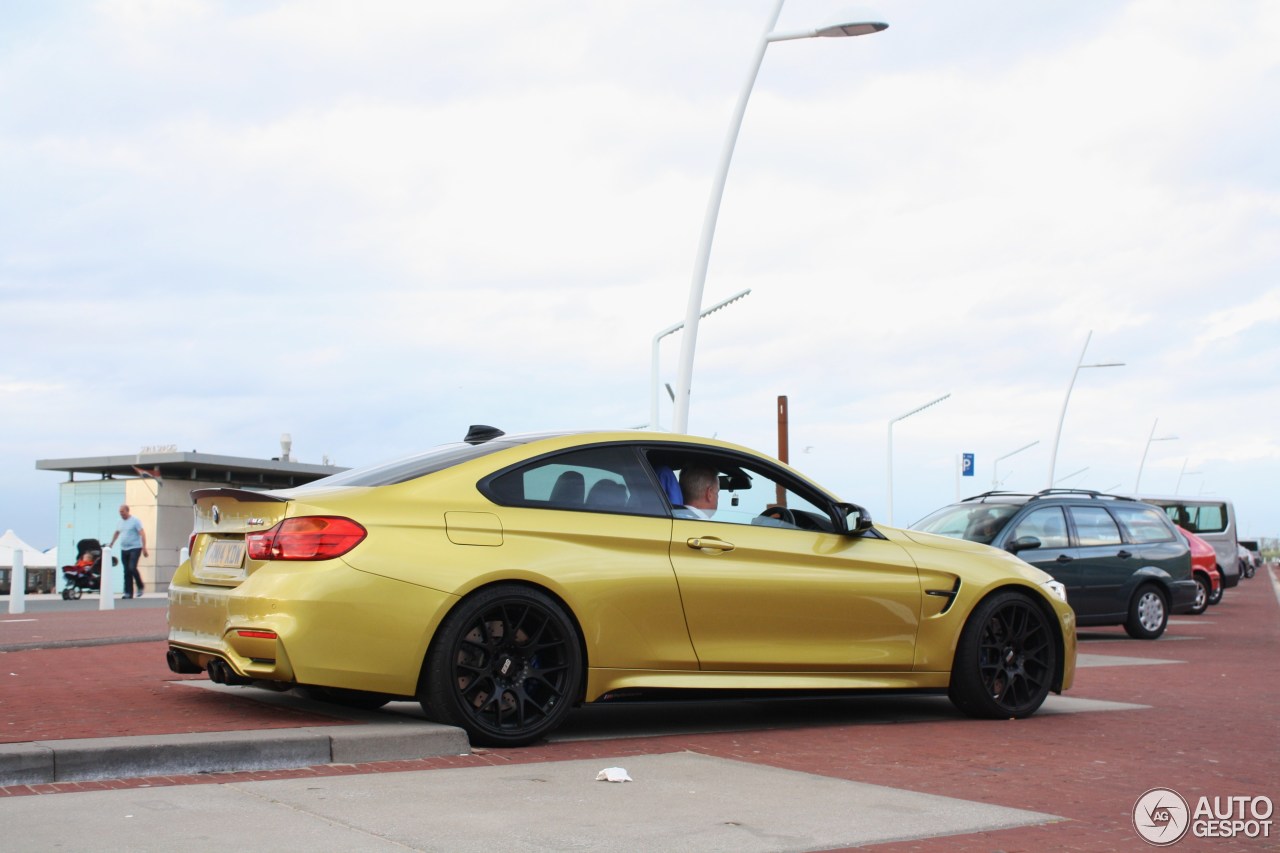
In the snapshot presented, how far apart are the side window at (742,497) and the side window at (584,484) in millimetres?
181

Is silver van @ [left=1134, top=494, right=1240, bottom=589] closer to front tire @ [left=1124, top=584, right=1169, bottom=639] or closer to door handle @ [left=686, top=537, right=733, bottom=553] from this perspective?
front tire @ [left=1124, top=584, right=1169, bottom=639]

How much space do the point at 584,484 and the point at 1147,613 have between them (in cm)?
1180

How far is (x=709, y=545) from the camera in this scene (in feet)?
23.4

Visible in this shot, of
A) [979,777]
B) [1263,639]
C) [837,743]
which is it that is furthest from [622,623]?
[1263,639]

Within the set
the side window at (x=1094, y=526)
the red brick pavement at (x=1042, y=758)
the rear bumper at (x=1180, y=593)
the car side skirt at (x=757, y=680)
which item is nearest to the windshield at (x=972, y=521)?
the side window at (x=1094, y=526)

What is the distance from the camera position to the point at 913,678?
782 centimetres

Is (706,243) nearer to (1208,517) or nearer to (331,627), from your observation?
(331,627)

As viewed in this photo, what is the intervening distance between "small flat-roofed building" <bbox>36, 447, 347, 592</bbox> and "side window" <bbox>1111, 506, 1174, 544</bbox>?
925 inches

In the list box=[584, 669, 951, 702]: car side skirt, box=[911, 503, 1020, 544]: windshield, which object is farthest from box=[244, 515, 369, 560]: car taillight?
box=[911, 503, 1020, 544]: windshield

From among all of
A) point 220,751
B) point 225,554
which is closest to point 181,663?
point 225,554

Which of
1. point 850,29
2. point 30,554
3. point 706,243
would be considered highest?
point 850,29

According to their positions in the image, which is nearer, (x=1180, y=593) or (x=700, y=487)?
(x=700, y=487)

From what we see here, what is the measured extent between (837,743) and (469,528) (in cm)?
221

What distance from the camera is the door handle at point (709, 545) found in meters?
7.10
